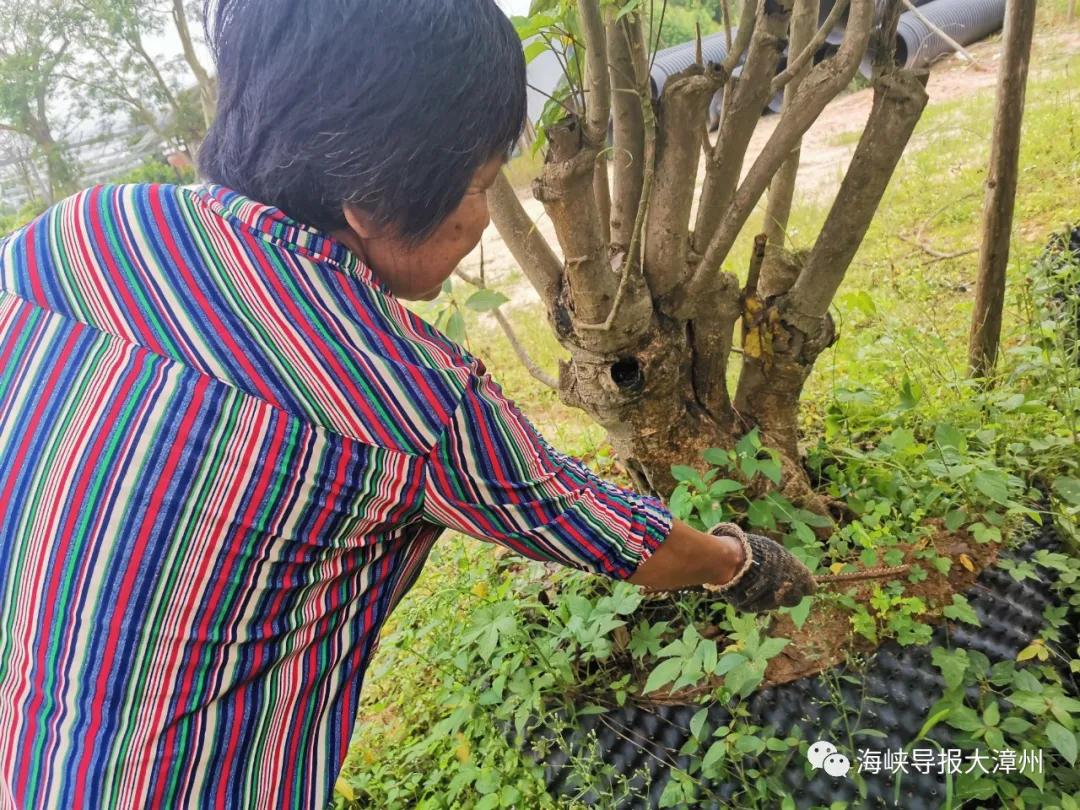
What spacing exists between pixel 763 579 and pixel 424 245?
844mm

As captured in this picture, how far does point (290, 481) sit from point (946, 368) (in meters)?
2.31

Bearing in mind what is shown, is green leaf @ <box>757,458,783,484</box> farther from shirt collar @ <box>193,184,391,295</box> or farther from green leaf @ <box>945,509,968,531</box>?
shirt collar @ <box>193,184,391,295</box>

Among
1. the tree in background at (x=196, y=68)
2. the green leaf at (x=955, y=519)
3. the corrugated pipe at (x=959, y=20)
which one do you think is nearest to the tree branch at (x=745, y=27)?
the green leaf at (x=955, y=519)

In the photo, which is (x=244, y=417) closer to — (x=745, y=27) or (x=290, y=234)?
(x=290, y=234)

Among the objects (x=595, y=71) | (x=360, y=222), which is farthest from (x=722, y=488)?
(x=360, y=222)

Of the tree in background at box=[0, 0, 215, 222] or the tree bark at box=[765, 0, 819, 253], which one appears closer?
the tree bark at box=[765, 0, 819, 253]

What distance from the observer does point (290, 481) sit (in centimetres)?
91

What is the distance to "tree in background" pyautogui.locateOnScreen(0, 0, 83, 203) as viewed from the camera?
729cm

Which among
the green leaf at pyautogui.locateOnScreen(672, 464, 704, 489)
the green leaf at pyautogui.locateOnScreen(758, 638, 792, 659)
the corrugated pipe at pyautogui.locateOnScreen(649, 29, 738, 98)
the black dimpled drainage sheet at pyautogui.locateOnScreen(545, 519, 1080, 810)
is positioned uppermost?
the corrugated pipe at pyautogui.locateOnScreen(649, 29, 738, 98)

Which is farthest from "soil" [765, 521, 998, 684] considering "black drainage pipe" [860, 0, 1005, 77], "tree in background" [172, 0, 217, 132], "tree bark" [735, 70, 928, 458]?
"black drainage pipe" [860, 0, 1005, 77]

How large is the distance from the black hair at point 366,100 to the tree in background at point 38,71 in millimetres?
7634

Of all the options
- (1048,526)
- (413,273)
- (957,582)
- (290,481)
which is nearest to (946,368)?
(1048,526)

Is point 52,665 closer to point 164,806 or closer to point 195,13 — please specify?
point 164,806

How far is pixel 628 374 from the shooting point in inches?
74.1
